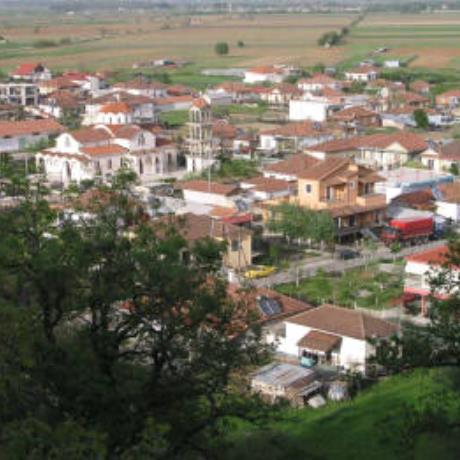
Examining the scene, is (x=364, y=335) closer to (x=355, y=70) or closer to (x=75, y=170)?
(x=75, y=170)

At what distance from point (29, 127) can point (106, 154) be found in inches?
246

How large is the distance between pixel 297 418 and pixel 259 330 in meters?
3.49

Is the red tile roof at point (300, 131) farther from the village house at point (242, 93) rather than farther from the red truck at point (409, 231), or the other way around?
the red truck at point (409, 231)

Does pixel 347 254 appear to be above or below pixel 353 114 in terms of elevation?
above

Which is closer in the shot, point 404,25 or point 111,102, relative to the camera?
point 111,102

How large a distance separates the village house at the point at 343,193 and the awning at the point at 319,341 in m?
6.75

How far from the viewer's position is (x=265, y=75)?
4731 cm

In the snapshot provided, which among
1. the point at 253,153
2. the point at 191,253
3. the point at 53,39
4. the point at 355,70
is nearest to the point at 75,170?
the point at 253,153

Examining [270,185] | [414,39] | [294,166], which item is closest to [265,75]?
[414,39]

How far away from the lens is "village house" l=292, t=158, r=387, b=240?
18234mm

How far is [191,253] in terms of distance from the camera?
634 cm

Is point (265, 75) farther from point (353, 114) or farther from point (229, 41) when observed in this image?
point (229, 41)

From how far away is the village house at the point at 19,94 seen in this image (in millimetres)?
40344

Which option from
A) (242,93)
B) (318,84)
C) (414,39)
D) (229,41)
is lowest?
(229,41)
